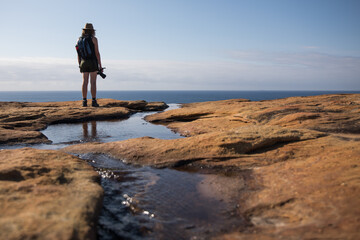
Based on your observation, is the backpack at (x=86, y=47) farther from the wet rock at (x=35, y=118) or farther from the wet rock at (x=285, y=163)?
the wet rock at (x=285, y=163)

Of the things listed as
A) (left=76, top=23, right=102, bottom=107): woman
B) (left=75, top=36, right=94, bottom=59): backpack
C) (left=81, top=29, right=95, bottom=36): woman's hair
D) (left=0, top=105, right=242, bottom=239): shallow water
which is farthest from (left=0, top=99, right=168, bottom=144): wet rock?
(left=81, top=29, right=95, bottom=36): woman's hair

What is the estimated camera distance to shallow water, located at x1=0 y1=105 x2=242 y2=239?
8.77ft

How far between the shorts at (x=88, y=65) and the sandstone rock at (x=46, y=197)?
7.72 metres

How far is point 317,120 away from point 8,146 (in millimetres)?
7282

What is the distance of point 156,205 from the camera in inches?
128

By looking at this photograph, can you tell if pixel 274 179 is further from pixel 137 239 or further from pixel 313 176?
pixel 137 239

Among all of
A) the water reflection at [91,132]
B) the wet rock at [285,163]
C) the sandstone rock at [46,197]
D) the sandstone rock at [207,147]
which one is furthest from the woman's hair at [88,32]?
the sandstone rock at [46,197]

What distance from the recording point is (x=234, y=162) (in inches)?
180

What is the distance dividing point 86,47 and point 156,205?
9.69 meters

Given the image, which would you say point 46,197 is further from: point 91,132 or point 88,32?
point 88,32

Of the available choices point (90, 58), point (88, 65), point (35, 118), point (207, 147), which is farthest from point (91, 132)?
point (90, 58)

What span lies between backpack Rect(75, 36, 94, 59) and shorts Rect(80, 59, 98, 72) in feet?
0.57

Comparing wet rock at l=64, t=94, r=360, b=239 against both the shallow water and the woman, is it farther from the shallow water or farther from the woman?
the woman

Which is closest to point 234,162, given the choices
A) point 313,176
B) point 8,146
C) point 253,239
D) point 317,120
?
point 313,176
